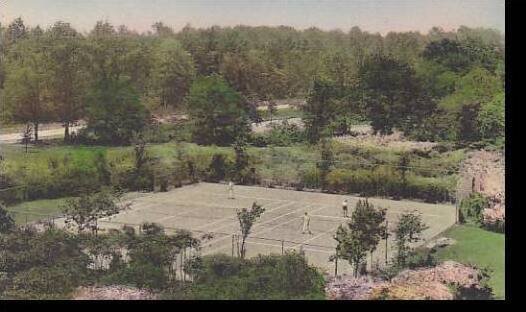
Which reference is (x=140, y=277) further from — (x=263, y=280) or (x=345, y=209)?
(x=345, y=209)

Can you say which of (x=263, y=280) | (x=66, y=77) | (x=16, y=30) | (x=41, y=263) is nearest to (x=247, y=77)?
(x=66, y=77)

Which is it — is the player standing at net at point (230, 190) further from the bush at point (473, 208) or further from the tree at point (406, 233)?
the bush at point (473, 208)

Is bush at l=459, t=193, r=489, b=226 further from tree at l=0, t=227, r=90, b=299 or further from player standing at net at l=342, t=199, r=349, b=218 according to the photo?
tree at l=0, t=227, r=90, b=299

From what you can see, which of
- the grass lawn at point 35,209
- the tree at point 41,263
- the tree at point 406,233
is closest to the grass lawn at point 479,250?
the tree at point 406,233

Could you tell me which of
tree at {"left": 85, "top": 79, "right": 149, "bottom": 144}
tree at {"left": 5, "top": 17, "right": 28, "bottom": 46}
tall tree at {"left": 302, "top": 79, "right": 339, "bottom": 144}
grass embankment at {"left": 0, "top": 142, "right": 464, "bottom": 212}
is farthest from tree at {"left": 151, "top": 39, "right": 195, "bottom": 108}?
tree at {"left": 5, "top": 17, "right": 28, "bottom": 46}

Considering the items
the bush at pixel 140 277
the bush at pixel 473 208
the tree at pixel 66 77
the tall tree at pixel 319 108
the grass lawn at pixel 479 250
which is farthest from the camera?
the tree at pixel 66 77
